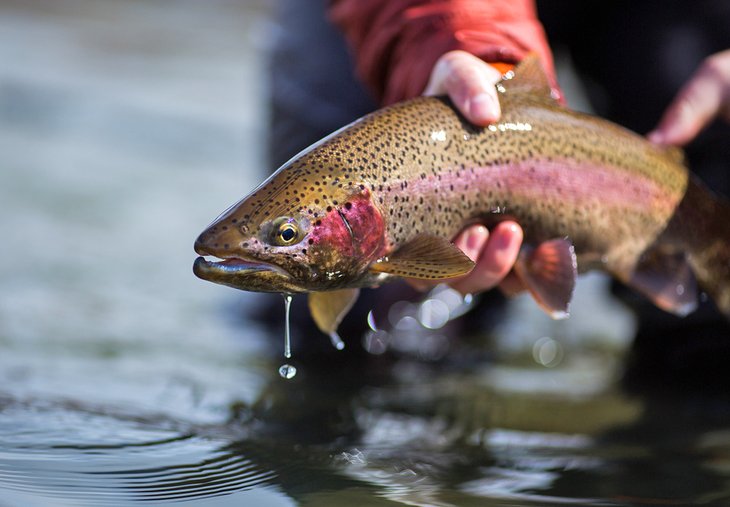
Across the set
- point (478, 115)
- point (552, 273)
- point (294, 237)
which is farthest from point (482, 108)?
point (294, 237)

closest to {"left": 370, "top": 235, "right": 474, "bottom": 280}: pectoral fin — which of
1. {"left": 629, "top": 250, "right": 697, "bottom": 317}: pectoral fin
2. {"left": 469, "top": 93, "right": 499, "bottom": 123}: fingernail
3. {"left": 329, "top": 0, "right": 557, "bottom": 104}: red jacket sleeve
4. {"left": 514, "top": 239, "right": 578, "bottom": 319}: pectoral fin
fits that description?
{"left": 469, "top": 93, "right": 499, "bottom": 123}: fingernail

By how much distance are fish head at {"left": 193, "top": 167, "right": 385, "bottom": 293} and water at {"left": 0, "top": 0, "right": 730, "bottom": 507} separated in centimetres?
56

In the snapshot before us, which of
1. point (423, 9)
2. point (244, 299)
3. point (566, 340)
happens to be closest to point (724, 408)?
point (566, 340)

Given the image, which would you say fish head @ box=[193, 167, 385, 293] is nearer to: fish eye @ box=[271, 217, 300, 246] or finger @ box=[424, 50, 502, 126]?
fish eye @ box=[271, 217, 300, 246]

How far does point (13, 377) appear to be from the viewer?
12.0 ft

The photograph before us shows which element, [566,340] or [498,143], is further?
[566,340]

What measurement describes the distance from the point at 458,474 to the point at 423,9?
4.97 ft

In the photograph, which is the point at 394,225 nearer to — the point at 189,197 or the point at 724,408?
the point at 724,408

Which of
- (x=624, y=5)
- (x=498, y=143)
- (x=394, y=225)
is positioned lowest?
(x=394, y=225)

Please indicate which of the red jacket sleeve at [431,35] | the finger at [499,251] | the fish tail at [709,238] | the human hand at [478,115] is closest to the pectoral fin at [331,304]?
the human hand at [478,115]

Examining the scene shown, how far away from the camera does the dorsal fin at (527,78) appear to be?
3021 millimetres

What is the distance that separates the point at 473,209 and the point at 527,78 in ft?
1.50

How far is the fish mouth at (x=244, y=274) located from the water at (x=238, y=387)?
532 millimetres

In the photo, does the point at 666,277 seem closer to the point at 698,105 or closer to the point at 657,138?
the point at 657,138
